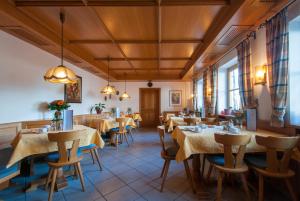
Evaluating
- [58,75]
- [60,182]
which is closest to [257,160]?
[60,182]

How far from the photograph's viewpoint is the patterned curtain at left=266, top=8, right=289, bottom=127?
7.04 feet

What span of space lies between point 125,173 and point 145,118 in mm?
5943

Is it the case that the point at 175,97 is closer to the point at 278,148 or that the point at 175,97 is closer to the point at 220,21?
the point at 220,21

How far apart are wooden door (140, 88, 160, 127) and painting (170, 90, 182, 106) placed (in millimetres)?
770

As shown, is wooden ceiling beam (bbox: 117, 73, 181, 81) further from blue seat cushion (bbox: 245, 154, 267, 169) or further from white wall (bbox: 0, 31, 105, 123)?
blue seat cushion (bbox: 245, 154, 267, 169)

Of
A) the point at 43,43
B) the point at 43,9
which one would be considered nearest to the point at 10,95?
the point at 43,43

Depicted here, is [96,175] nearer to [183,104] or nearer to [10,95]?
[10,95]

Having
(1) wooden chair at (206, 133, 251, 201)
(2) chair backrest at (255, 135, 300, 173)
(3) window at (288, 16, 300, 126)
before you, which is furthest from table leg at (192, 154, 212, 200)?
(3) window at (288, 16, 300, 126)

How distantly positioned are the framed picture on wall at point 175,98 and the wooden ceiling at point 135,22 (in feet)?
14.5

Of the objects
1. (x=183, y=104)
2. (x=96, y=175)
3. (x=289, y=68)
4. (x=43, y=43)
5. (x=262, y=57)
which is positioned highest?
(x=43, y=43)

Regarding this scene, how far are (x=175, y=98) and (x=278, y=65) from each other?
633 centimetres

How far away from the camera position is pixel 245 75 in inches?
120

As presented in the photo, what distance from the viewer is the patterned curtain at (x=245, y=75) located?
2945 millimetres

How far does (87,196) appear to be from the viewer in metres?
2.08
